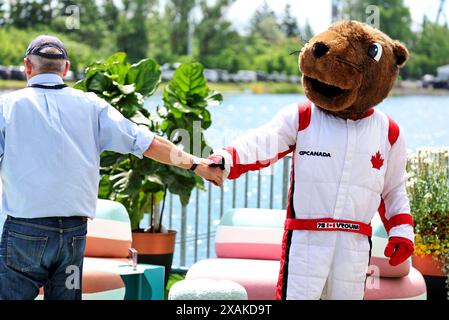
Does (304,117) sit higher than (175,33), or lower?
higher

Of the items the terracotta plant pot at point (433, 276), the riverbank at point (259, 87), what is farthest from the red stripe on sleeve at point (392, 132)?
the riverbank at point (259, 87)

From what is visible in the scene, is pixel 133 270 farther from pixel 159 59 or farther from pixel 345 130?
pixel 159 59

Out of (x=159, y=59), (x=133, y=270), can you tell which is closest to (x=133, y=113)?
(x=133, y=270)

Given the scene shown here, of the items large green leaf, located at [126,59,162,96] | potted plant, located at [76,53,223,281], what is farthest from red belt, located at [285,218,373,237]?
large green leaf, located at [126,59,162,96]

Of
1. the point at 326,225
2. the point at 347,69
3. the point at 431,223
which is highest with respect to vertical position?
the point at 347,69

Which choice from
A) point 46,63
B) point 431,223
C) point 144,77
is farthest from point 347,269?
point 144,77

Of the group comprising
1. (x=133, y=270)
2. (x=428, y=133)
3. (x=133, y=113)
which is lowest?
(x=428, y=133)

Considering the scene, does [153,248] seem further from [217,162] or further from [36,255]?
[36,255]

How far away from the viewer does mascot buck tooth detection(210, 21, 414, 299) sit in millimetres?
2955

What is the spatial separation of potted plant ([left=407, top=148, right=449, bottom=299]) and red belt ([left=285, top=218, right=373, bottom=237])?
1569mm

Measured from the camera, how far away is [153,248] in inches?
195

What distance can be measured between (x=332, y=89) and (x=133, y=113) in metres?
2.04

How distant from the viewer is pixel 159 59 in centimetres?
2211

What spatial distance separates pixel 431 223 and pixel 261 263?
89 cm
